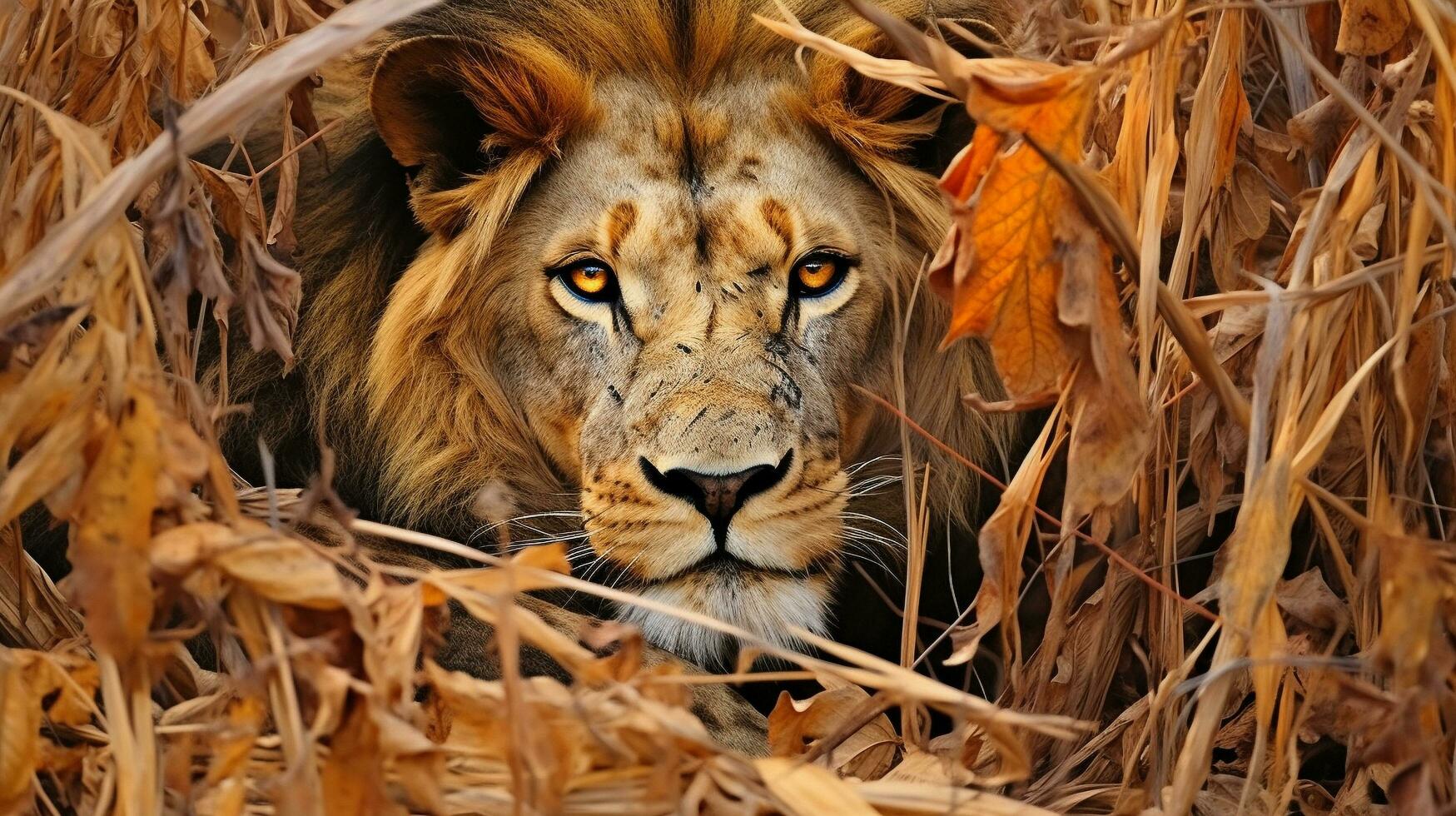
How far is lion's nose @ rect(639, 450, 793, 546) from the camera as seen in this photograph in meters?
2.46

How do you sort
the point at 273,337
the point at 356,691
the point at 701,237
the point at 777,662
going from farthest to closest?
the point at 777,662 → the point at 701,237 → the point at 273,337 → the point at 356,691

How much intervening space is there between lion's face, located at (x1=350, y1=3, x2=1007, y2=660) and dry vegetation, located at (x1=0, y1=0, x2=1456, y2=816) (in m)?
0.39

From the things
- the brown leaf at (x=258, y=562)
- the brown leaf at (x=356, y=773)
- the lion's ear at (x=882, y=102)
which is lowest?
the brown leaf at (x=356, y=773)

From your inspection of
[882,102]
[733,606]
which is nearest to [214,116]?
[733,606]

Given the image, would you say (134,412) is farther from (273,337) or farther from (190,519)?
(273,337)

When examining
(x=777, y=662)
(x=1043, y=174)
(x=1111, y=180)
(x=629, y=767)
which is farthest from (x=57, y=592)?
(x=1111, y=180)

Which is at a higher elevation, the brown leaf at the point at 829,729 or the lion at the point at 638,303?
the lion at the point at 638,303

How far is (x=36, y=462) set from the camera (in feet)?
5.12

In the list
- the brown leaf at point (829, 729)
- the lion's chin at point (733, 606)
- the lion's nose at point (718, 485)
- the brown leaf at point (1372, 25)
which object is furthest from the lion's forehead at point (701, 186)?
the brown leaf at point (1372, 25)

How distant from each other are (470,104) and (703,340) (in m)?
0.66

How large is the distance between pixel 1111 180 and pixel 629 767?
115 cm

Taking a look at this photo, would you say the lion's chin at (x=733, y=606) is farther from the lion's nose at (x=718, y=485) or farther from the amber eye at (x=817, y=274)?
the amber eye at (x=817, y=274)

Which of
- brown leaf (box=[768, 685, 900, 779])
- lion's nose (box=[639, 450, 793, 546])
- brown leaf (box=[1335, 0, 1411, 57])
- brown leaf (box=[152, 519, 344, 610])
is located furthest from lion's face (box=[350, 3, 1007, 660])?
brown leaf (box=[152, 519, 344, 610])

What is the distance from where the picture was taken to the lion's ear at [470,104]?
2654mm
